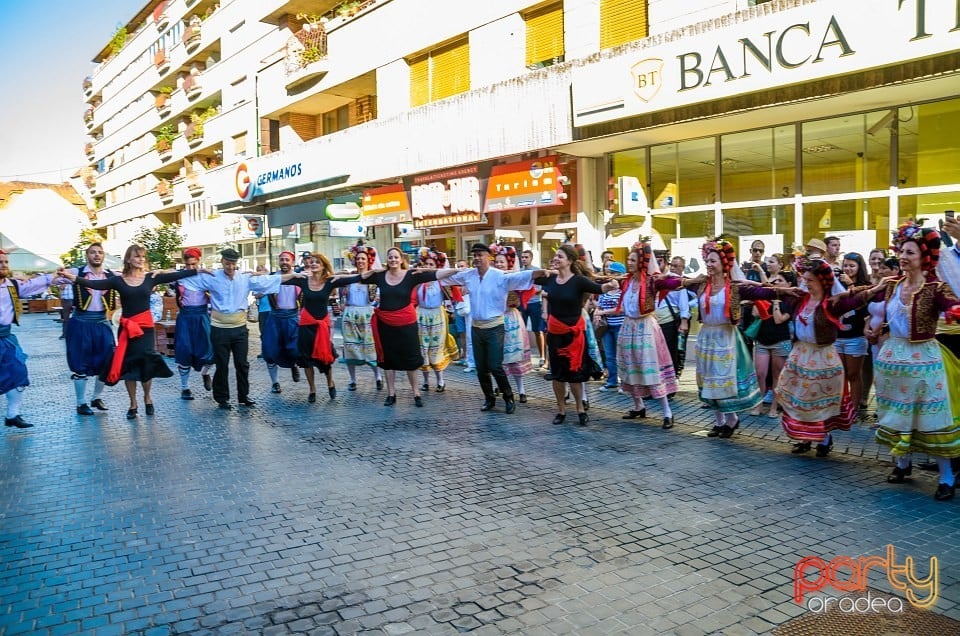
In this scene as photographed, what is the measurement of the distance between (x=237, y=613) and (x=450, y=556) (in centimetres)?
131

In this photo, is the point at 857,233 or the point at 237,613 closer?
the point at 237,613

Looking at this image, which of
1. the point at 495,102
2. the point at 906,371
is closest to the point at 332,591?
the point at 906,371

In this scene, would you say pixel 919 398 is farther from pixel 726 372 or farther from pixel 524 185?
pixel 524 185

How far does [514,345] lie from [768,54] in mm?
6117

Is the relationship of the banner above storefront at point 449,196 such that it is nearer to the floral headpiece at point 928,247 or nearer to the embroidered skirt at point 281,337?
the embroidered skirt at point 281,337

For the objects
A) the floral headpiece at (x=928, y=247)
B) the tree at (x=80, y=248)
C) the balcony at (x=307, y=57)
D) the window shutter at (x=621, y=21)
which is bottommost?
the floral headpiece at (x=928, y=247)

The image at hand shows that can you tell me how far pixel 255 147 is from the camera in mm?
28375

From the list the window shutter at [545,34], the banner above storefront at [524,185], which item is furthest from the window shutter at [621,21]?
the banner above storefront at [524,185]

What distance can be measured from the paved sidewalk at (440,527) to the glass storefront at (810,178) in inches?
219

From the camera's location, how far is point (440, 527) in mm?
4922

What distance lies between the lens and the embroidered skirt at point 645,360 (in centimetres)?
799

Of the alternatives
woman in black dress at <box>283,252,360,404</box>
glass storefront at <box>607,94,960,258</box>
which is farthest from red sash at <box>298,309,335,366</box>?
glass storefront at <box>607,94,960,258</box>

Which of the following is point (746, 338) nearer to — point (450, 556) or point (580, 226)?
point (450, 556)

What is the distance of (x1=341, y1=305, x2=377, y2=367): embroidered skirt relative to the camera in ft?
34.7
